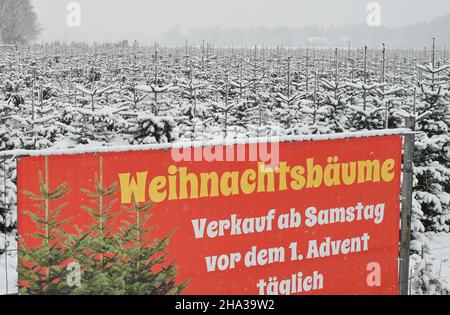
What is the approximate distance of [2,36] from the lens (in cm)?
7469

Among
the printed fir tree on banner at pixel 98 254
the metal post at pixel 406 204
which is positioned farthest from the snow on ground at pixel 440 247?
the printed fir tree on banner at pixel 98 254

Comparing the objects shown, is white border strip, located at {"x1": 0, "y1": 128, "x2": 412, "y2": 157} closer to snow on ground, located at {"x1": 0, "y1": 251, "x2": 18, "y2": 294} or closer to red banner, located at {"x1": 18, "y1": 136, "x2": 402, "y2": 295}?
red banner, located at {"x1": 18, "y1": 136, "x2": 402, "y2": 295}

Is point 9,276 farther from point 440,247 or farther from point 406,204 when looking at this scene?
point 440,247

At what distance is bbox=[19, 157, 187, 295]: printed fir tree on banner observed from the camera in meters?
4.14

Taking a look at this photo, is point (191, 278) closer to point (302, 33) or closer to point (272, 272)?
point (272, 272)

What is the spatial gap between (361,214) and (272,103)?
50.1ft

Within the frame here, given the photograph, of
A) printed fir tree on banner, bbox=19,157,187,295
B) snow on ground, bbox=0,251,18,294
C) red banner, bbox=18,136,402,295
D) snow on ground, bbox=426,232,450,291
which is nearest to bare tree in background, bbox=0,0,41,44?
snow on ground, bbox=426,232,450,291

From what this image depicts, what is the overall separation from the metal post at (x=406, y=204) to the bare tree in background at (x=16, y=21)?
7179 cm

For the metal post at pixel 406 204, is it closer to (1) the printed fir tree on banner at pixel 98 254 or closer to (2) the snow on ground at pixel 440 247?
(1) the printed fir tree on banner at pixel 98 254

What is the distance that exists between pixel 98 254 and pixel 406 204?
2.51 metres

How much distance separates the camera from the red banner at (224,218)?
4.20m
